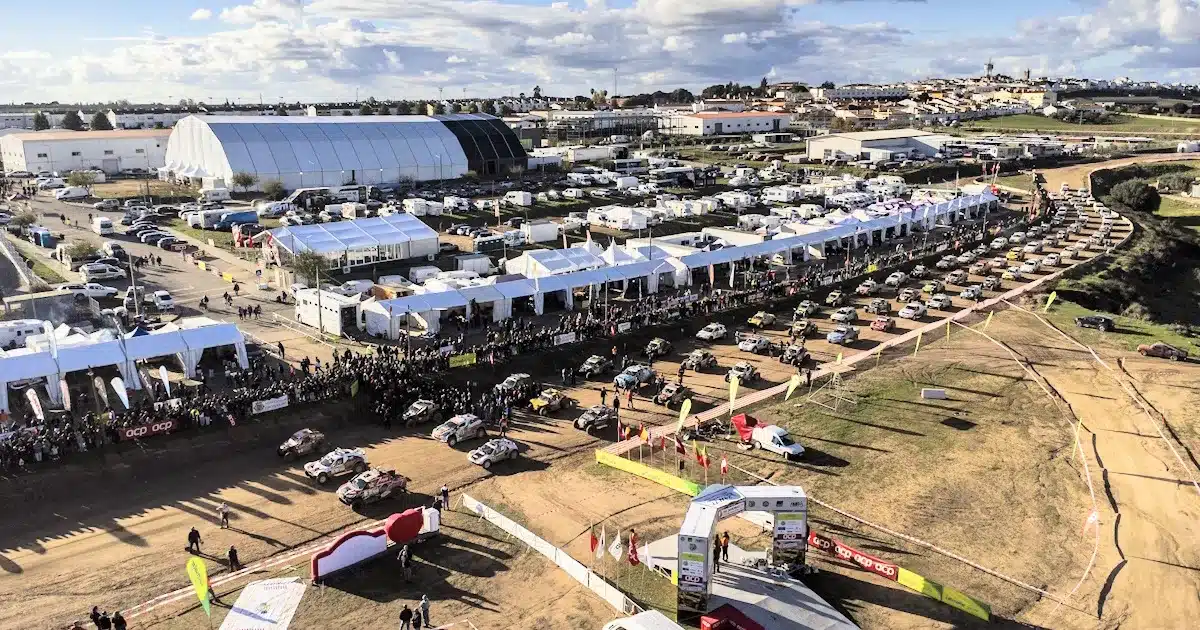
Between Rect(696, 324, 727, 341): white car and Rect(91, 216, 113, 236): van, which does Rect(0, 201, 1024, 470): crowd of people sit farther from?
Rect(91, 216, 113, 236): van

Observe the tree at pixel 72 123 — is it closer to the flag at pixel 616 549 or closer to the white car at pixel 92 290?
the white car at pixel 92 290

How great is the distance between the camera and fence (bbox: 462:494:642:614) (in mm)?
17000

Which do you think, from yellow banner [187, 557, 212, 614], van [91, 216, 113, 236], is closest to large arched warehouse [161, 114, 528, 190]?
van [91, 216, 113, 236]

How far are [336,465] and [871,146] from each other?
10511 cm

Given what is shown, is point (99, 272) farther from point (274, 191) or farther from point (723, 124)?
point (723, 124)

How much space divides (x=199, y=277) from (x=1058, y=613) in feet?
148

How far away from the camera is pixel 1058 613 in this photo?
56.4 feet

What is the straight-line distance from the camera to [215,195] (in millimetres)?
70500

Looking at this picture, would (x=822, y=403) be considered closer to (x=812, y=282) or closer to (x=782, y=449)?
(x=782, y=449)

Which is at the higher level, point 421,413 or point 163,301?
point 163,301

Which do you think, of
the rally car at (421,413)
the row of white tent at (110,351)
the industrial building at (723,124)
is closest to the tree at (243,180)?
the row of white tent at (110,351)

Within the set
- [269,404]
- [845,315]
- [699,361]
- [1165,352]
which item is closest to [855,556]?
[699,361]

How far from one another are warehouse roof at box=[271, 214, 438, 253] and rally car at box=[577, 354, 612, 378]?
21.0 metres

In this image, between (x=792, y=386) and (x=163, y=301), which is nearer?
(x=792, y=386)
